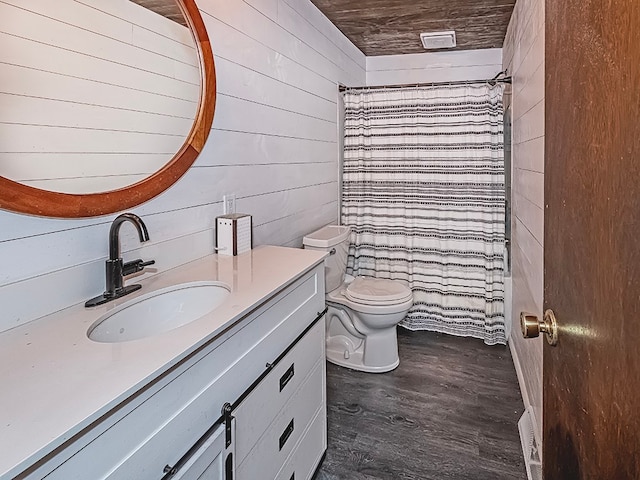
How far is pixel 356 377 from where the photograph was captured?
269cm

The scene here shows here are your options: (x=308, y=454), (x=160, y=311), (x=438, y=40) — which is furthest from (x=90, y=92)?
(x=438, y=40)

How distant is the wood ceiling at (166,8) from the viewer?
1487 millimetres

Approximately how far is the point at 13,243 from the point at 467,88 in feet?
8.92

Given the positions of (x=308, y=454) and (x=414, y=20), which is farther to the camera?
(x=414, y=20)

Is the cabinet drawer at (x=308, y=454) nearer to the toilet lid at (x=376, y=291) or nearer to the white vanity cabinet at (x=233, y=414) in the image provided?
the white vanity cabinet at (x=233, y=414)

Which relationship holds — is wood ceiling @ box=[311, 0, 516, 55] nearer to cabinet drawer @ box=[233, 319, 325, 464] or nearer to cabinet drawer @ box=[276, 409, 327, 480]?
cabinet drawer @ box=[233, 319, 325, 464]

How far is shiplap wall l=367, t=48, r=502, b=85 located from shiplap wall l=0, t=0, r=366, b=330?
68cm

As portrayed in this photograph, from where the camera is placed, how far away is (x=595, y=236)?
640mm

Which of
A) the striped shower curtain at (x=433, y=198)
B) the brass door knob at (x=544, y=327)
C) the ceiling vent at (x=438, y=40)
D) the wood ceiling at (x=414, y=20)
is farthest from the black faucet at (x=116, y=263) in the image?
the ceiling vent at (x=438, y=40)

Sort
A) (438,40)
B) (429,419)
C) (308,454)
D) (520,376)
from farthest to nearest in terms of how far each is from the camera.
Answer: (438,40) < (520,376) < (429,419) < (308,454)

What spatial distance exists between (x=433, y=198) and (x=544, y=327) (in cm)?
230

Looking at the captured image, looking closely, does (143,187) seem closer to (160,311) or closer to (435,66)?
(160,311)

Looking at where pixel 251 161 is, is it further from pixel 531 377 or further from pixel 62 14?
pixel 531 377

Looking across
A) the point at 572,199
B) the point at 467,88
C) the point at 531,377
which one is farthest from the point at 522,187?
the point at 572,199
